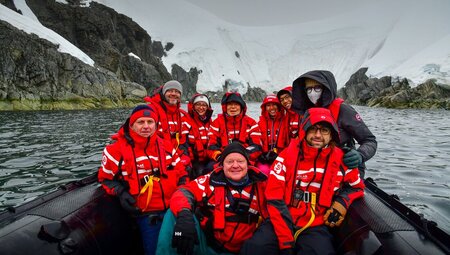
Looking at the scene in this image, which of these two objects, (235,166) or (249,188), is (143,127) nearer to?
(235,166)

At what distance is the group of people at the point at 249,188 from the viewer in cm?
245

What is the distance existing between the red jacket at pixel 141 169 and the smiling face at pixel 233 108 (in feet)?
6.04

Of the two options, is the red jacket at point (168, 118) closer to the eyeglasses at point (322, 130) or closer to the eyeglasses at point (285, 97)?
the eyeglasses at point (285, 97)

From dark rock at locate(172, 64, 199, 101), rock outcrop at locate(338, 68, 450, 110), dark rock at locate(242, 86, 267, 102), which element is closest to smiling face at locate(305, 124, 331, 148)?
rock outcrop at locate(338, 68, 450, 110)

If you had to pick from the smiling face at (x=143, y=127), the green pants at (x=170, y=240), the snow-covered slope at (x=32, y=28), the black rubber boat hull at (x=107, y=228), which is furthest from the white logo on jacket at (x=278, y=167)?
the snow-covered slope at (x=32, y=28)

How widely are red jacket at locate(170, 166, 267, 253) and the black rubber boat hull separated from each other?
28.0 inches

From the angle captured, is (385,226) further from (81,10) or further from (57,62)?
(81,10)

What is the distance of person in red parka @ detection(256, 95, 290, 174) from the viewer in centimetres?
457

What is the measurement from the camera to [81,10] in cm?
4231

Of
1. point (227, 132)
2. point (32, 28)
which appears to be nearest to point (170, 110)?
Answer: point (227, 132)

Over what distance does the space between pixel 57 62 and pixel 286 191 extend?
26972mm

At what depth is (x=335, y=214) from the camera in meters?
2.54

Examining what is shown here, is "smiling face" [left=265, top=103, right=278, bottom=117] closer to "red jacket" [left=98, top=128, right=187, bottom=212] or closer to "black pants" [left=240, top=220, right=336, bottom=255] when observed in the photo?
"red jacket" [left=98, top=128, right=187, bottom=212]

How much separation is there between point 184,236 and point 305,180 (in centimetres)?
124
